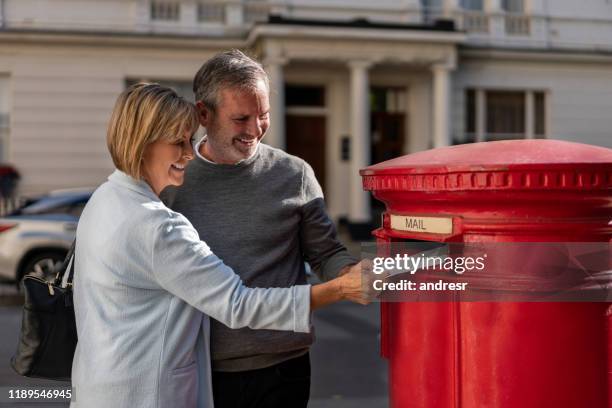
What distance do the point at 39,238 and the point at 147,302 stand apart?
27.4ft

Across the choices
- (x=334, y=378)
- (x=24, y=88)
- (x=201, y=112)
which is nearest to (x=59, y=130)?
(x=24, y=88)

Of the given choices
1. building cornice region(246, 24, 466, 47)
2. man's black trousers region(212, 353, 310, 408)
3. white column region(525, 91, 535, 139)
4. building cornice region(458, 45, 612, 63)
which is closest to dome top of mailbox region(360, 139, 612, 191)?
man's black trousers region(212, 353, 310, 408)

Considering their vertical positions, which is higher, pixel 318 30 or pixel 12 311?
pixel 318 30

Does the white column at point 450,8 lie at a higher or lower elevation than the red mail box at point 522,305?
higher

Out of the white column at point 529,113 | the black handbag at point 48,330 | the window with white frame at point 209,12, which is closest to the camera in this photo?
the black handbag at point 48,330

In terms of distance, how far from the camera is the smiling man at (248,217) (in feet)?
7.77

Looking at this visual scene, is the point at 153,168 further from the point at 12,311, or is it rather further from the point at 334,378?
the point at 12,311

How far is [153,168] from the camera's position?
203cm

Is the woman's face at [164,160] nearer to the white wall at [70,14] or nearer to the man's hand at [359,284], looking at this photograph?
the man's hand at [359,284]

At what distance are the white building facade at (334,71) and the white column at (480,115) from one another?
1.6 inches

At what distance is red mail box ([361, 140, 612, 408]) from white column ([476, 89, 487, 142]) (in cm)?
1793

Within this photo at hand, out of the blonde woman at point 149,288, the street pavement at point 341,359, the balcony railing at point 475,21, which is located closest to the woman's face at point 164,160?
the blonde woman at point 149,288

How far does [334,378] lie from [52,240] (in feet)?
16.8

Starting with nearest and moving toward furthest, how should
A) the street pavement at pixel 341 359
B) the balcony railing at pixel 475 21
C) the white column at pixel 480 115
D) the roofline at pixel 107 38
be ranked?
the street pavement at pixel 341 359, the roofline at pixel 107 38, the white column at pixel 480 115, the balcony railing at pixel 475 21
